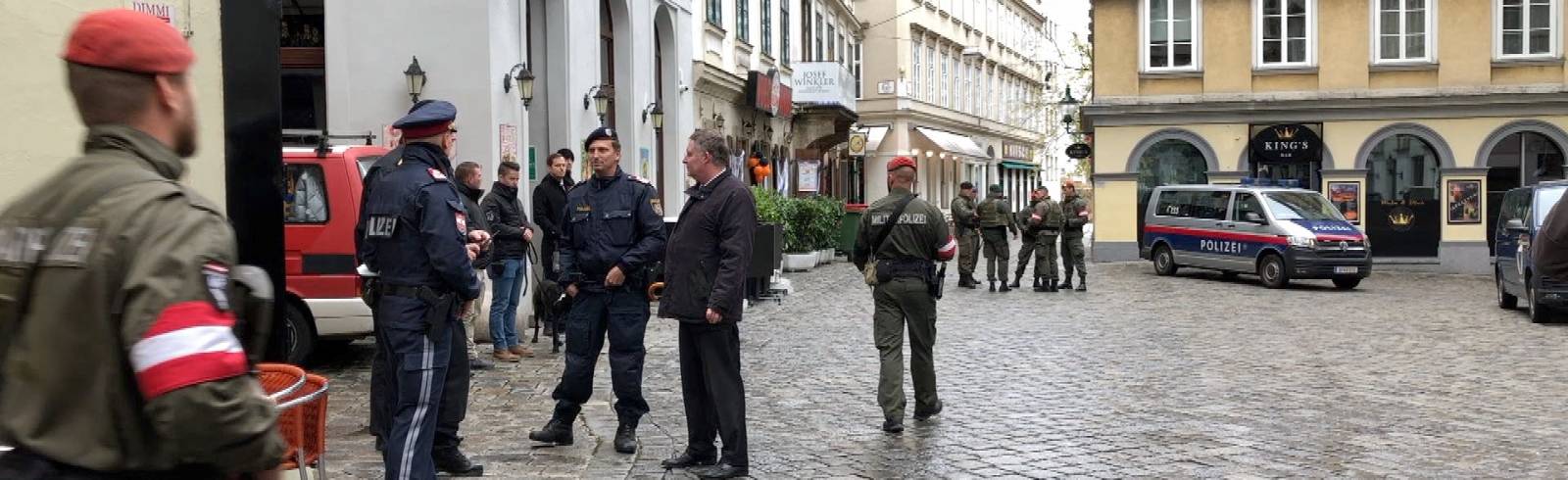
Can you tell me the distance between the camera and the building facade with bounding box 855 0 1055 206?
49.7m

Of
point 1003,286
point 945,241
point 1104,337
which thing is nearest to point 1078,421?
point 945,241

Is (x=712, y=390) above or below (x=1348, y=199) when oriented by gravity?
below

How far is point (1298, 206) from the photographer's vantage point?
73.3 feet

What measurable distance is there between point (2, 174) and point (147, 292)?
4.78 metres

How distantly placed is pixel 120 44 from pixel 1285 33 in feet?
97.1

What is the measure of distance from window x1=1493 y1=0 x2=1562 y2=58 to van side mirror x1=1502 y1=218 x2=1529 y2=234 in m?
12.6

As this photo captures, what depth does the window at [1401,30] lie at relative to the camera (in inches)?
1128

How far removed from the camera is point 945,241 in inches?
341

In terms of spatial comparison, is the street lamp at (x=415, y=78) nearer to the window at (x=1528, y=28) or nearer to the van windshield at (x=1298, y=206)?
the van windshield at (x=1298, y=206)

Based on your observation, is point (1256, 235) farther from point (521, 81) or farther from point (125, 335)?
point (125, 335)

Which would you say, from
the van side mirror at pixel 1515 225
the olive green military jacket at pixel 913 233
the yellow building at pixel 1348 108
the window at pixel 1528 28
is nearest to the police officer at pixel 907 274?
the olive green military jacket at pixel 913 233

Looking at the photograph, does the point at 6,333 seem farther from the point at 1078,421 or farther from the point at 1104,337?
the point at 1104,337

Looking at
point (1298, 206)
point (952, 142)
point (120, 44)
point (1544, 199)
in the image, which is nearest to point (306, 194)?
point (120, 44)

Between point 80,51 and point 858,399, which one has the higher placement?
point 80,51
